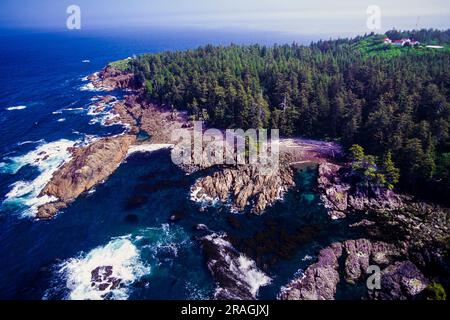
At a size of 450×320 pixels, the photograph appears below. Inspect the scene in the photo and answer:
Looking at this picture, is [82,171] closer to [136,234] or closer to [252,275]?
[136,234]

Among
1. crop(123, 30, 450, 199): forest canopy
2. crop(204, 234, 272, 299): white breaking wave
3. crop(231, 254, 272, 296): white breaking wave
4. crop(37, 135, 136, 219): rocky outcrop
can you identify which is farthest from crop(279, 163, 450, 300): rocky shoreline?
crop(37, 135, 136, 219): rocky outcrop

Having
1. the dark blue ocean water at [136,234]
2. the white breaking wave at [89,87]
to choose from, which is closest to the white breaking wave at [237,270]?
the dark blue ocean water at [136,234]

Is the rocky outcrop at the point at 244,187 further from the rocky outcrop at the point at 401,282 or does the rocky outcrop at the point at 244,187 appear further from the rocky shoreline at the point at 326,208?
the rocky outcrop at the point at 401,282

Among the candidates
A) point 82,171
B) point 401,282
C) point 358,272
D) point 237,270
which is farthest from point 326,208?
point 82,171

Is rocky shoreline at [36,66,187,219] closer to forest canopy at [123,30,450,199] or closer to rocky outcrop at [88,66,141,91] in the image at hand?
rocky outcrop at [88,66,141,91]
